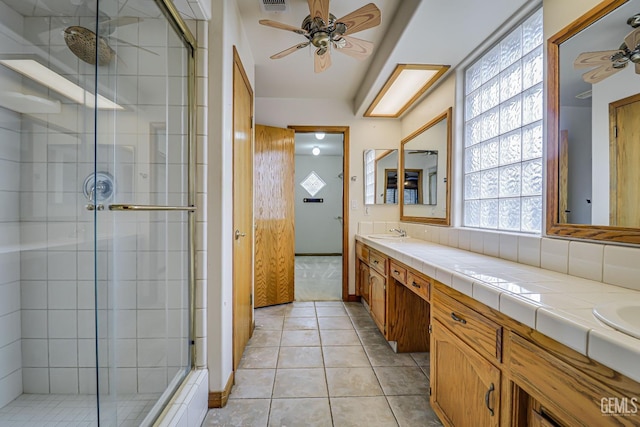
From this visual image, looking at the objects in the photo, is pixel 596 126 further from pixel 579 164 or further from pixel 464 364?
pixel 464 364

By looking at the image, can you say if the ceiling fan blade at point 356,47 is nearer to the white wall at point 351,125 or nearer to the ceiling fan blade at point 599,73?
the ceiling fan blade at point 599,73

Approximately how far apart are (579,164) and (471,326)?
2.75ft

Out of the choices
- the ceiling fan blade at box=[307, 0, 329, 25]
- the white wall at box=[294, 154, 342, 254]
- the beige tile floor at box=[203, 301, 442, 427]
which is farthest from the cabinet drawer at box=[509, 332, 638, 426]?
the white wall at box=[294, 154, 342, 254]

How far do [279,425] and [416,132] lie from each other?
8.90 ft

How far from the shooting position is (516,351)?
2.86 ft

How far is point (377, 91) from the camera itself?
264 centimetres

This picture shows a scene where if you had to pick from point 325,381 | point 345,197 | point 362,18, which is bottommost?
point 325,381

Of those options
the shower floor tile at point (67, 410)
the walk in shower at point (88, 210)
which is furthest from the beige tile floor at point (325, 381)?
the walk in shower at point (88, 210)

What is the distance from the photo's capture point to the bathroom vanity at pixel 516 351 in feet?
1.96

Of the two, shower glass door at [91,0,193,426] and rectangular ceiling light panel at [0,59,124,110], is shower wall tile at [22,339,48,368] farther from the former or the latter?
rectangular ceiling light panel at [0,59,124,110]

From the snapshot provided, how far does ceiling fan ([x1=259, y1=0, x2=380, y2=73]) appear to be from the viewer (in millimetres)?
1618

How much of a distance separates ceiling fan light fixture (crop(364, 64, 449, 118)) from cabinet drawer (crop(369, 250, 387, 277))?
1.50 meters

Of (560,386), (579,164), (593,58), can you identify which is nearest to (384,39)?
(593,58)

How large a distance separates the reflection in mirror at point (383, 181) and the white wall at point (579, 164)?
2079mm
